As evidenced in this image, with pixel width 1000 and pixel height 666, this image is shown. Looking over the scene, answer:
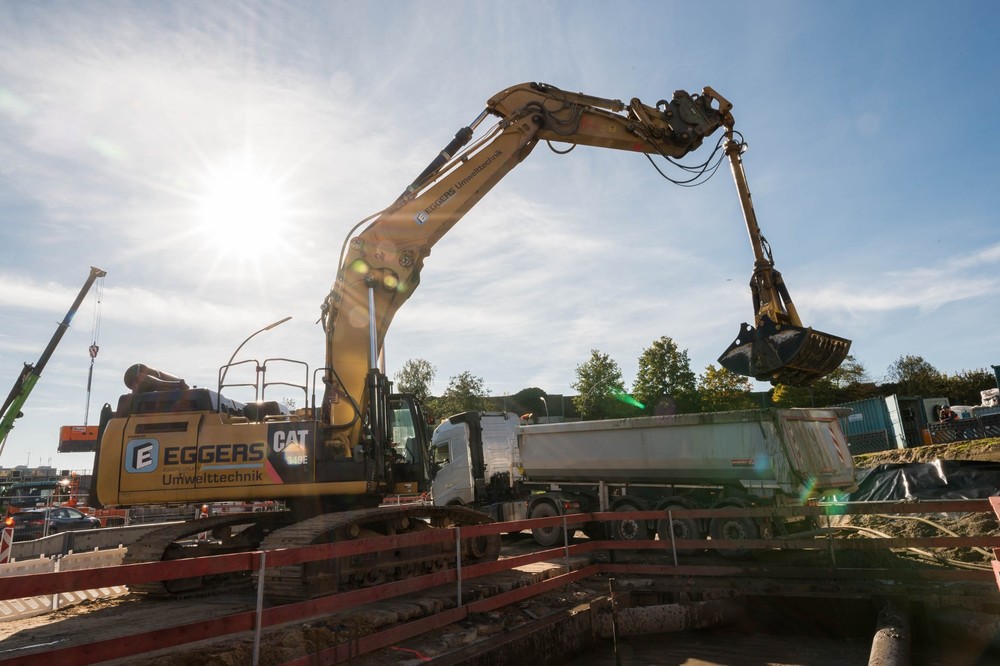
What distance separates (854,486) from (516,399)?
57.0m

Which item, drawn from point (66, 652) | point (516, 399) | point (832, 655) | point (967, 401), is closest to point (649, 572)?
point (832, 655)

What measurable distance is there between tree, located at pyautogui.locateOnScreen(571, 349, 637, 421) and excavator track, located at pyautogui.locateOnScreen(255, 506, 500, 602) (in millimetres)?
43242

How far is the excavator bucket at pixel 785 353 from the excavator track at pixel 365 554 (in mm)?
4426

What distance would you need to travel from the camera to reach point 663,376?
50.2 m

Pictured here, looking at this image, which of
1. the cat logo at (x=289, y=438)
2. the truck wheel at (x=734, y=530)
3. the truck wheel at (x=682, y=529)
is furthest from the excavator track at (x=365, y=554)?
the truck wheel at (x=734, y=530)

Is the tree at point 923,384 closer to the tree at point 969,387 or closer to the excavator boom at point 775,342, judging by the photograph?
the tree at point 969,387

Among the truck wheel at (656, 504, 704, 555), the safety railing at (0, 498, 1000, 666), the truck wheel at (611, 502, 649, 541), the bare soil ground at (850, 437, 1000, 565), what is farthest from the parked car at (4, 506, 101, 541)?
the bare soil ground at (850, 437, 1000, 565)

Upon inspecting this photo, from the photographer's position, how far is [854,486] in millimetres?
12984

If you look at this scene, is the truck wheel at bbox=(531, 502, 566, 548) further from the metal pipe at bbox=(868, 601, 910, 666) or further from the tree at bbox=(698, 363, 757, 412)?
the tree at bbox=(698, 363, 757, 412)

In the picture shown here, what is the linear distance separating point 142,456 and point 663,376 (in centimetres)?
4571

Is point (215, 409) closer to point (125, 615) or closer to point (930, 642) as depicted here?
point (125, 615)

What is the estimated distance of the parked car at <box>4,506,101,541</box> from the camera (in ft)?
59.4

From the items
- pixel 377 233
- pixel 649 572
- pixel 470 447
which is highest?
pixel 377 233

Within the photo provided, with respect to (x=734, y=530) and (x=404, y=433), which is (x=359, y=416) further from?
(x=734, y=530)
